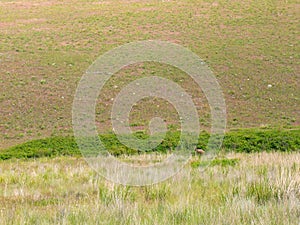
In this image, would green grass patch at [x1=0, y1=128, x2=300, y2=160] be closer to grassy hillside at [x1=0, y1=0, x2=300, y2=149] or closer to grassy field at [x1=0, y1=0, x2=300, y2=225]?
grassy field at [x1=0, y1=0, x2=300, y2=225]

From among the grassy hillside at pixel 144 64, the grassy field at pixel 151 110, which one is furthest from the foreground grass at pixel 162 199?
the grassy hillside at pixel 144 64

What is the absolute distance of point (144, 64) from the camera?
2939 cm

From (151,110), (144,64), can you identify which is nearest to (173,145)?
(151,110)

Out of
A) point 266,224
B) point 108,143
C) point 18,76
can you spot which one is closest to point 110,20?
point 18,76

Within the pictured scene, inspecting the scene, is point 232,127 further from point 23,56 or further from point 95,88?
point 23,56

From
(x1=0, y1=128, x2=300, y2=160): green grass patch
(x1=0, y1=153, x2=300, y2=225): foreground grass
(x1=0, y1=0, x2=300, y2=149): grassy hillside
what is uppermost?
(x1=0, y1=0, x2=300, y2=149): grassy hillside

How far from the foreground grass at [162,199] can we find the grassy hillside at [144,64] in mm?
13008

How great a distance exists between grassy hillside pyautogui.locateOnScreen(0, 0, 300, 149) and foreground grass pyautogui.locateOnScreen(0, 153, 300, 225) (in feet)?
42.7

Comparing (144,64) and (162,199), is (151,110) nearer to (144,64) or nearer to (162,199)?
(144,64)

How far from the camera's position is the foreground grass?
485 cm

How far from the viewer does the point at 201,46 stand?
32.3 metres

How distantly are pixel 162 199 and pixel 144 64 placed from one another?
2341 cm

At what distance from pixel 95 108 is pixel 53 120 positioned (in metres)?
2.56

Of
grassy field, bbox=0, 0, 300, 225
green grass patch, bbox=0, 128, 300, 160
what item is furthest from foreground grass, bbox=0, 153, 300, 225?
green grass patch, bbox=0, 128, 300, 160
